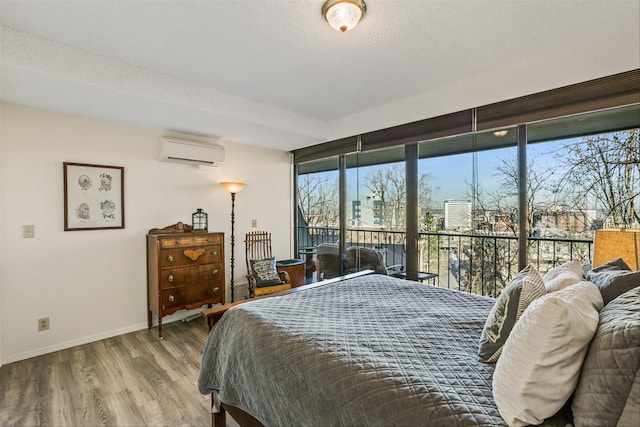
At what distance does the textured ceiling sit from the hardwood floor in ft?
7.37

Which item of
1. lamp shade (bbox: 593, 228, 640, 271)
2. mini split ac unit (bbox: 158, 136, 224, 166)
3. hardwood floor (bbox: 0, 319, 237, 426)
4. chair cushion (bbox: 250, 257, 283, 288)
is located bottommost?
hardwood floor (bbox: 0, 319, 237, 426)

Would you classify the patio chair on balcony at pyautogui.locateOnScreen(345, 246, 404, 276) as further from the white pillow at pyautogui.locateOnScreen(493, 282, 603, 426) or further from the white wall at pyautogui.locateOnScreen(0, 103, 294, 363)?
the white pillow at pyautogui.locateOnScreen(493, 282, 603, 426)

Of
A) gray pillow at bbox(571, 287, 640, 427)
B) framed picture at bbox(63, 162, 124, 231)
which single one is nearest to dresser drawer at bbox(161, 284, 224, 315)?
framed picture at bbox(63, 162, 124, 231)

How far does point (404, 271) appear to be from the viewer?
139 inches

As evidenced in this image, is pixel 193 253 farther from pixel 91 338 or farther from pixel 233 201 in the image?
pixel 91 338

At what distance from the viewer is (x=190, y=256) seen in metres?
3.38

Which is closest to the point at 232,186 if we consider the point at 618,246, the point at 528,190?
the point at 528,190

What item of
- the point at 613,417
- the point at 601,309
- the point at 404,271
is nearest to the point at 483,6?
the point at 601,309

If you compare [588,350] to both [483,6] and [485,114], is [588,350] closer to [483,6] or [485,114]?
[483,6]

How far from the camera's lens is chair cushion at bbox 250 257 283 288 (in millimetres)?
3820

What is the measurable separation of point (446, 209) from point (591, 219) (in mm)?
1159

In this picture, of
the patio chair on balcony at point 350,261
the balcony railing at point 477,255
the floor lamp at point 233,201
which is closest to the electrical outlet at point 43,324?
the floor lamp at point 233,201

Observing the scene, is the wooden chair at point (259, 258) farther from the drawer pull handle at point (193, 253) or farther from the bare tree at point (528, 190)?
the bare tree at point (528, 190)

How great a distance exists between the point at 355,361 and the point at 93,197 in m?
3.17
